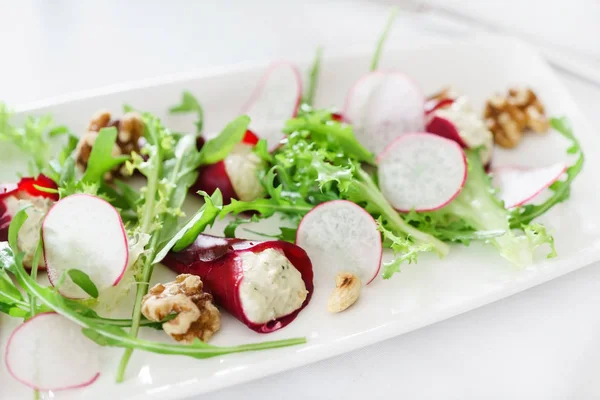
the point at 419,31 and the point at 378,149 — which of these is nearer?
the point at 378,149

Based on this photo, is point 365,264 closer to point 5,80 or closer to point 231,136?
point 231,136

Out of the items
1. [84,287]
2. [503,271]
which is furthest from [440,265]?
[84,287]

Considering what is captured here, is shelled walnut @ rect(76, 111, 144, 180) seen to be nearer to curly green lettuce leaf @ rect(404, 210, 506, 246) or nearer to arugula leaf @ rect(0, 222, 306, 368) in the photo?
arugula leaf @ rect(0, 222, 306, 368)

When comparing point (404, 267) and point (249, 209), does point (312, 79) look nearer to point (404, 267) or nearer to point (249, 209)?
point (249, 209)

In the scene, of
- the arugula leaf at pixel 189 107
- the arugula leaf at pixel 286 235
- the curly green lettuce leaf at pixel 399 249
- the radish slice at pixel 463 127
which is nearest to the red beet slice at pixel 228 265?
the arugula leaf at pixel 286 235

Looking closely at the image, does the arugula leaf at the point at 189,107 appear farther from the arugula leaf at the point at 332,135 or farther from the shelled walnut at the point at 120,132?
the arugula leaf at the point at 332,135

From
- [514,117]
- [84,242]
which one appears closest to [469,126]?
[514,117]
